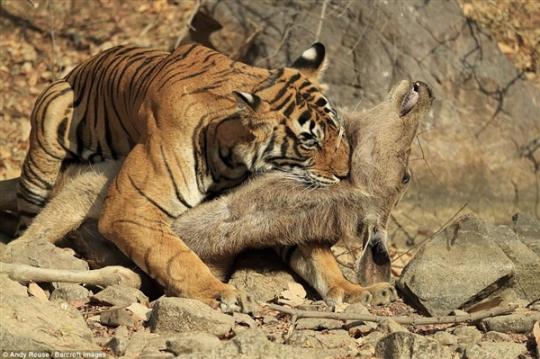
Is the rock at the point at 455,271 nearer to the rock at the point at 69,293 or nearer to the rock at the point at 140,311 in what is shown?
the rock at the point at 140,311

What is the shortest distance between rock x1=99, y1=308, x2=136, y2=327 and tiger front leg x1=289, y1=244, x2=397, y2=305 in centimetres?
115

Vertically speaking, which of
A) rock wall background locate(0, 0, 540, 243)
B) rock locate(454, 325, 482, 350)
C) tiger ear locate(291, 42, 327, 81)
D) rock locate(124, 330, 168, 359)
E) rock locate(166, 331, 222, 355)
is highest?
tiger ear locate(291, 42, 327, 81)

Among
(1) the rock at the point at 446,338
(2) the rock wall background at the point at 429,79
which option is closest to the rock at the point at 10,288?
(1) the rock at the point at 446,338

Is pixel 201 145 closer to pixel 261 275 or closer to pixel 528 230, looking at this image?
pixel 261 275

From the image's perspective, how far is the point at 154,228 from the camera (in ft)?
19.1

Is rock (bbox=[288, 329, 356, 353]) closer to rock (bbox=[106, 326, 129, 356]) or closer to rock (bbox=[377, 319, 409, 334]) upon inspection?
rock (bbox=[377, 319, 409, 334])

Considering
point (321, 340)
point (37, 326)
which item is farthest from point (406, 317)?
point (37, 326)

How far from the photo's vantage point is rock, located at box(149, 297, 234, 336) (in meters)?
4.76

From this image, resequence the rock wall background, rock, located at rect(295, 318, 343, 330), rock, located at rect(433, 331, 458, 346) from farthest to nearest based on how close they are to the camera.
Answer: the rock wall background, rock, located at rect(295, 318, 343, 330), rock, located at rect(433, 331, 458, 346)

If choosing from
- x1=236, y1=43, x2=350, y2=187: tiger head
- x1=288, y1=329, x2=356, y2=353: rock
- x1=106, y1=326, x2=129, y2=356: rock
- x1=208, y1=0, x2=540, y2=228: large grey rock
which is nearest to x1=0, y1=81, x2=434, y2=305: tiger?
x1=236, y1=43, x2=350, y2=187: tiger head

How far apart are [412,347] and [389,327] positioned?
0.49 metres

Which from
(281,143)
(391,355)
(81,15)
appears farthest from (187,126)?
(81,15)

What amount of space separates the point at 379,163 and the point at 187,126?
1.21m

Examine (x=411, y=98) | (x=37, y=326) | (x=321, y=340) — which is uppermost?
(x=411, y=98)
